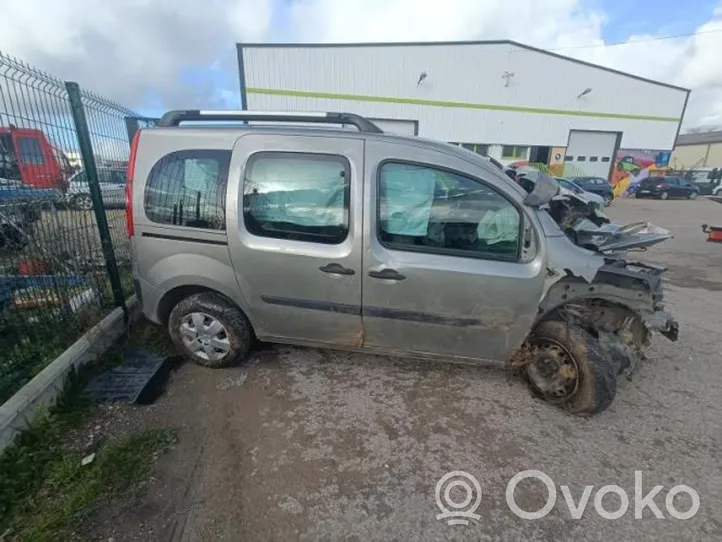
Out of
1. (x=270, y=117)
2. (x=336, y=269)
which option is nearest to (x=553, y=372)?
(x=336, y=269)

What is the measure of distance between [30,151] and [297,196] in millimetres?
2284

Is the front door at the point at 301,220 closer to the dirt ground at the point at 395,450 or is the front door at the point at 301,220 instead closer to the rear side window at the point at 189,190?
the rear side window at the point at 189,190

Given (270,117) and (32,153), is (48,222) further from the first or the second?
(270,117)

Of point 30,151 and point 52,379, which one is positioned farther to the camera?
point 30,151

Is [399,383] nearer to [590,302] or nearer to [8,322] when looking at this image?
[590,302]

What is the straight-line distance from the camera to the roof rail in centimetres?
289

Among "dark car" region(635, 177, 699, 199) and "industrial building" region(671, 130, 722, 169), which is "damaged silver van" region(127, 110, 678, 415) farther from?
Answer: "industrial building" region(671, 130, 722, 169)

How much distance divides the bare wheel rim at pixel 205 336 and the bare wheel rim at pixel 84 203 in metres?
1.60

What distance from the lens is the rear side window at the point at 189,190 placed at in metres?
2.74

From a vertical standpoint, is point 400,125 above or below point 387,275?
above

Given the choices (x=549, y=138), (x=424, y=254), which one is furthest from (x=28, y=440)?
(x=549, y=138)

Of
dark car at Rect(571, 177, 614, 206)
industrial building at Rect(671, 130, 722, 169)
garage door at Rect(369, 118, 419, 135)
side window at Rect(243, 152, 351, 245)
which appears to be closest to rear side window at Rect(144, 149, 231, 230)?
side window at Rect(243, 152, 351, 245)

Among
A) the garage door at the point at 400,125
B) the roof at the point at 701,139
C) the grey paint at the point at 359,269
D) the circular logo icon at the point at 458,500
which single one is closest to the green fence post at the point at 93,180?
the grey paint at the point at 359,269

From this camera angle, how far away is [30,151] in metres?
2.92
